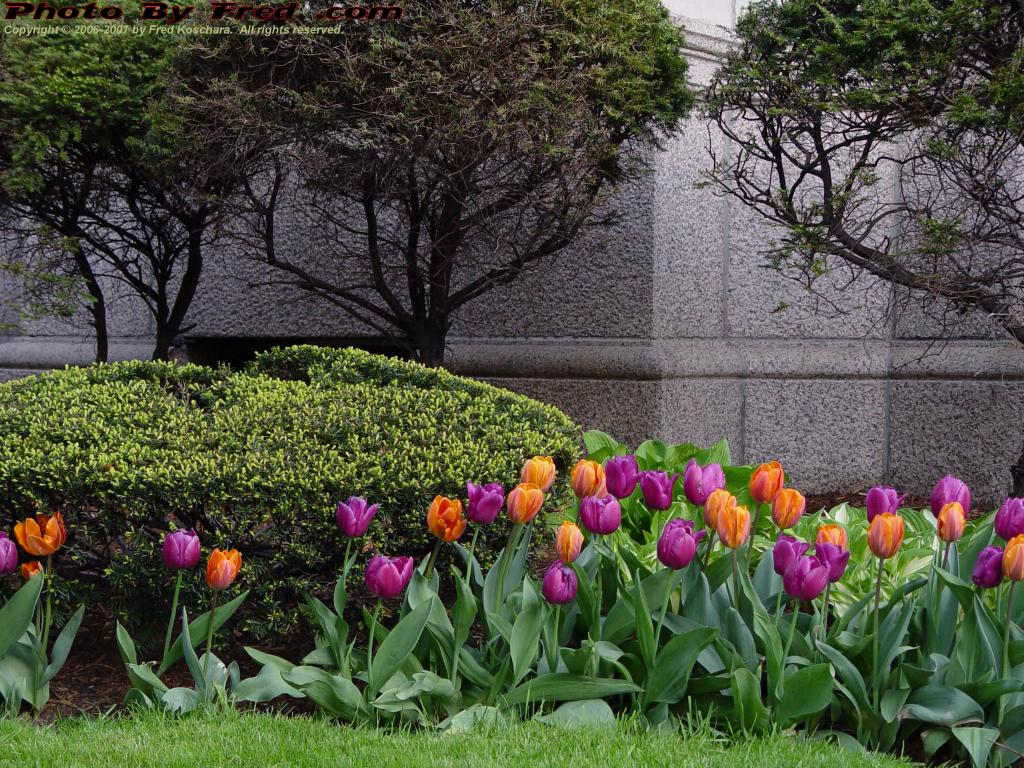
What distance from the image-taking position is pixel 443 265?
6152 mm

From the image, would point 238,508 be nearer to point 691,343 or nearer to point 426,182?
point 426,182

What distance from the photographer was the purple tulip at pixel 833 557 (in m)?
2.65

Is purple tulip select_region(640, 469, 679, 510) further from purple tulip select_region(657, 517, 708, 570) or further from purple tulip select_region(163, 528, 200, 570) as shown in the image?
purple tulip select_region(163, 528, 200, 570)

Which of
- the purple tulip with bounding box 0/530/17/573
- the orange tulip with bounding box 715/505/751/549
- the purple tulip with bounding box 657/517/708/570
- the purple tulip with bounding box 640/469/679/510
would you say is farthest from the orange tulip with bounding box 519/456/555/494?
the purple tulip with bounding box 0/530/17/573

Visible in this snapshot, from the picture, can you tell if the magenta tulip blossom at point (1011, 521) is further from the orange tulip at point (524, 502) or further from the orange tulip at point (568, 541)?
the orange tulip at point (524, 502)

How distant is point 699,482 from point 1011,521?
0.88 metres

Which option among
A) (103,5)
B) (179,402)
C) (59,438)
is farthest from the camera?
(103,5)

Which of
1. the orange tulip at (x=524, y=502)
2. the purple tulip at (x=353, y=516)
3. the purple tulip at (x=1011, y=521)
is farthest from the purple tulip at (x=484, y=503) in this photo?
the purple tulip at (x=1011, y=521)

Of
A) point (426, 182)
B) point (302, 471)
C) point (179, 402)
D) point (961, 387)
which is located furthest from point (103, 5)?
point (961, 387)

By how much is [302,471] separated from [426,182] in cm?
283

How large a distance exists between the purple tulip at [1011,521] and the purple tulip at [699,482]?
2.59 feet

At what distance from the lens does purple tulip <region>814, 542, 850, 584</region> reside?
2646 mm

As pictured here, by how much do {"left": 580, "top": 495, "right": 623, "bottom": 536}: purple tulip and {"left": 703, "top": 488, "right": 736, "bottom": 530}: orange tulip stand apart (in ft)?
0.85

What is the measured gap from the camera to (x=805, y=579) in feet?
8.53
